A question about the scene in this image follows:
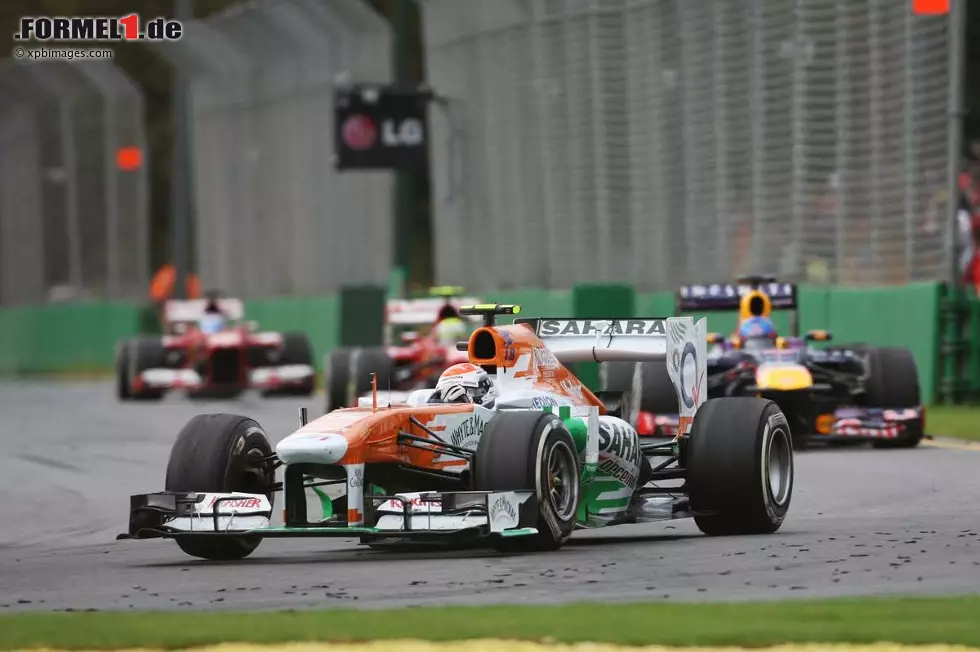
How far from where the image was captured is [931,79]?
24641 mm

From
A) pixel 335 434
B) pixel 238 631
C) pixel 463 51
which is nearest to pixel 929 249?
pixel 463 51

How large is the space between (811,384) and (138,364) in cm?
1506

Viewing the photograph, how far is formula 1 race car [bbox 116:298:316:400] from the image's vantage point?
32531 mm

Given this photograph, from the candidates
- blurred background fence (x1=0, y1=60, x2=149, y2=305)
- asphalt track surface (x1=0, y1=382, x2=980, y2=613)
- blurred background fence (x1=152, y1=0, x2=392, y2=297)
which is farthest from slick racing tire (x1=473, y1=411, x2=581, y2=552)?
blurred background fence (x1=0, y1=60, x2=149, y2=305)

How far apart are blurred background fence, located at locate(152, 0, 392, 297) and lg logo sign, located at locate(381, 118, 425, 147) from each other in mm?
3532

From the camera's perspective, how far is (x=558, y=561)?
11.5 metres

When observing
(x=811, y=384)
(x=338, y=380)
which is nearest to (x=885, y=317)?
(x=338, y=380)

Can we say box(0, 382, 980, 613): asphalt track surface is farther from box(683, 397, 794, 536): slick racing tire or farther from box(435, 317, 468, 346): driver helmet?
box(435, 317, 468, 346): driver helmet

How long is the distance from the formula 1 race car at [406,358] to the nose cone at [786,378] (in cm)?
612

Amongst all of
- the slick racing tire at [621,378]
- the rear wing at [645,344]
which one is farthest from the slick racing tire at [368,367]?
the rear wing at [645,344]

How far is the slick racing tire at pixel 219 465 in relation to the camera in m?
12.1

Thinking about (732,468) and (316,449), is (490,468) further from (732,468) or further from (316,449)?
(732,468)

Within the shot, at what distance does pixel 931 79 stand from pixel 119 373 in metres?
13.1

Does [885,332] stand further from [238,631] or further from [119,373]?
[238,631]
